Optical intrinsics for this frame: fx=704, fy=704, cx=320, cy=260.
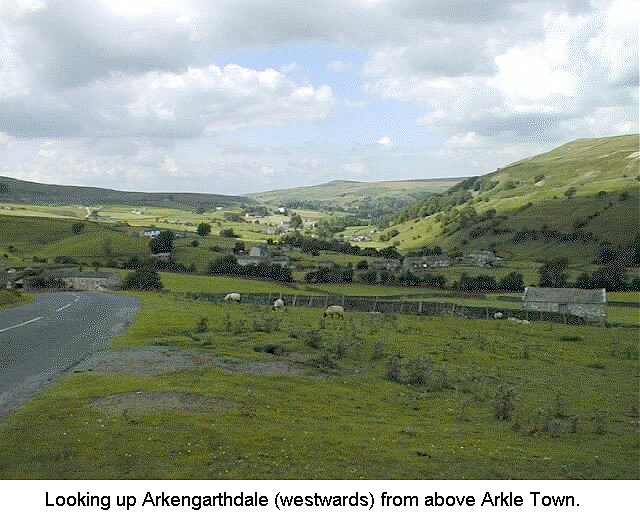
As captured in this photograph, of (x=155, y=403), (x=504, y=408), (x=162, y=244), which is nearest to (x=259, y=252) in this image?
(x=162, y=244)

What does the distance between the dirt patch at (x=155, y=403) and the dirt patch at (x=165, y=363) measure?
12.2ft

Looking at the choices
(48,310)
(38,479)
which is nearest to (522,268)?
(48,310)

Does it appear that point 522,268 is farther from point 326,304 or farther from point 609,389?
point 609,389

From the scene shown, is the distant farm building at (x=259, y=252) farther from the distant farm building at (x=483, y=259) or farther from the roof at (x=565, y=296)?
the roof at (x=565, y=296)

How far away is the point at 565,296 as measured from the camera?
283 ft

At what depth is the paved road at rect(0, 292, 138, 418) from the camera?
18812 mm

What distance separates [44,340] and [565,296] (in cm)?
7046

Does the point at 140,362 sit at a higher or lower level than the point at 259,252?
higher

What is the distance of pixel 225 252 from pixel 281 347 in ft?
409

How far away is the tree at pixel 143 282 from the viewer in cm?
9369

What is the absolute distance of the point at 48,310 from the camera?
4772 centimetres

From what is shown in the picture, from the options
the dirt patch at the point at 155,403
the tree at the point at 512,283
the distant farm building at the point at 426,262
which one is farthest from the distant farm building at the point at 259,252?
the dirt patch at the point at 155,403

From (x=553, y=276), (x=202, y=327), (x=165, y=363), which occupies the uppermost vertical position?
(x=165, y=363)

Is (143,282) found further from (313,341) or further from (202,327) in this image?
(313,341)
